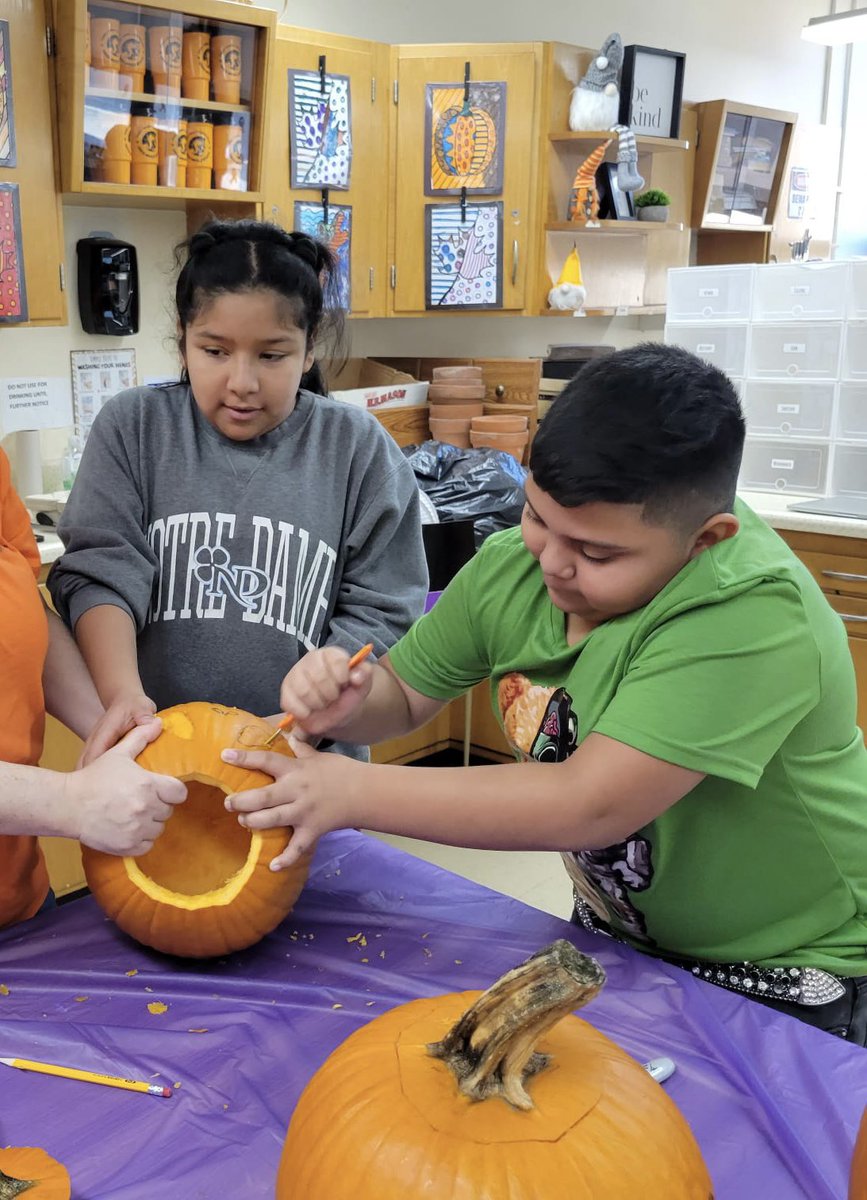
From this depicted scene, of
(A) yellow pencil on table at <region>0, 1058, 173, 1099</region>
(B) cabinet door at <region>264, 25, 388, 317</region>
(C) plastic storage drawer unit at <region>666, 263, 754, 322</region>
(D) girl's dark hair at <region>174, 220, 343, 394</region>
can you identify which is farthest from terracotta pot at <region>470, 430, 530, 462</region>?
(A) yellow pencil on table at <region>0, 1058, 173, 1099</region>

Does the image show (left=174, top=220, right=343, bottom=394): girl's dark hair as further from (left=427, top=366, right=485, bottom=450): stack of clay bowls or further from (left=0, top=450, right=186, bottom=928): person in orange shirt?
(left=427, top=366, right=485, bottom=450): stack of clay bowls

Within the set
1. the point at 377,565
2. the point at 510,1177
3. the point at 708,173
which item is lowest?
the point at 510,1177

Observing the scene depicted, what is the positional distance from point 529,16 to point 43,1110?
13.7 ft

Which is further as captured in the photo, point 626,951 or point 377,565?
point 377,565

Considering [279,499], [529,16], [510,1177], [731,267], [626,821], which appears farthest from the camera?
[529,16]

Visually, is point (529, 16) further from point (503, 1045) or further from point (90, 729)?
point (503, 1045)

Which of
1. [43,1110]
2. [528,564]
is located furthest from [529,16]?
[43,1110]

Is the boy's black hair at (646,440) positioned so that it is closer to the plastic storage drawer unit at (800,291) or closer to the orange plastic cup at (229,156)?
the orange plastic cup at (229,156)

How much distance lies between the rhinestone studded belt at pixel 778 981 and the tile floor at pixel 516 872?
1580 millimetres

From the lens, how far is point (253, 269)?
1.29 m

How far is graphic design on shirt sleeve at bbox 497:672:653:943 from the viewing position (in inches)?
39.9

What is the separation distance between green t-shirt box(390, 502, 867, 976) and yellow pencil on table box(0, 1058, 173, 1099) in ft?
1.20

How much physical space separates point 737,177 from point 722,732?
4380 millimetres

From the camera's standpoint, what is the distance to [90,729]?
1.14 meters
